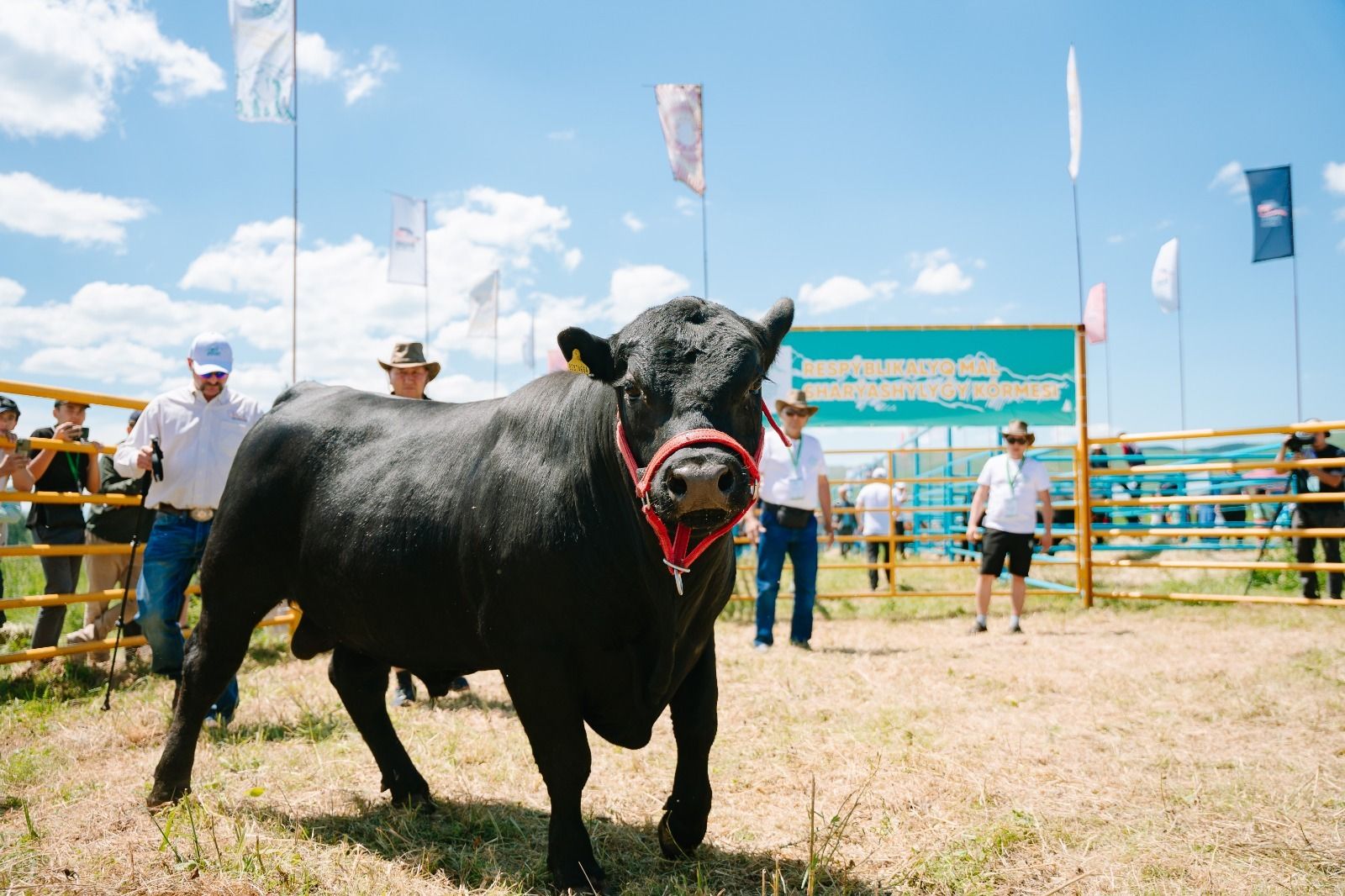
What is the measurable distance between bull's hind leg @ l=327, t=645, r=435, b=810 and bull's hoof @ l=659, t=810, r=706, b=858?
1126 mm

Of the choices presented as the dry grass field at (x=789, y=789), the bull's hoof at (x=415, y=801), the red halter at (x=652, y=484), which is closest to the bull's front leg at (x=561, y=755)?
→ the dry grass field at (x=789, y=789)

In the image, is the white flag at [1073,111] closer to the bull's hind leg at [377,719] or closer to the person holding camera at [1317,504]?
the person holding camera at [1317,504]

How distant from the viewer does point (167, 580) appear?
203 inches

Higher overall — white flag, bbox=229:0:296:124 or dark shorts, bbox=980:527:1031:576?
white flag, bbox=229:0:296:124

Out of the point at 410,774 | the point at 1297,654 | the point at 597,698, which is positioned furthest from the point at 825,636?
the point at 597,698

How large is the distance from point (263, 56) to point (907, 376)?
900 cm

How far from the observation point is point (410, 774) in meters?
3.78

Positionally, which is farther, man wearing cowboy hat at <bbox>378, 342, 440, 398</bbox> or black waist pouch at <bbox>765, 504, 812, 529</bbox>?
black waist pouch at <bbox>765, 504, 812, 529</bbox>

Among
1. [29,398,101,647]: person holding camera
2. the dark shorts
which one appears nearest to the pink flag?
the dark shorts

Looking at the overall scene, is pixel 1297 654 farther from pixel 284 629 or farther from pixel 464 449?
pixel 284 629

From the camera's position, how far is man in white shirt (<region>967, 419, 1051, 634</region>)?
873 centimetres

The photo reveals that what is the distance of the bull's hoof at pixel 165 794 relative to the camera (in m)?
3.67

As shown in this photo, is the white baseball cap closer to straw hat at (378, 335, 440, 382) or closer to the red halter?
straw hat at (378, 335, 440, 382)

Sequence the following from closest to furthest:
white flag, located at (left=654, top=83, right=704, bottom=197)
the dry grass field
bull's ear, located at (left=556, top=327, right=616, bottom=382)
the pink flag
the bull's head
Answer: the bull's head
bull's ear, located at (left=556, top=327, right=616, bottom=382)
the dry grass field
the pink flag
white flag, located at (left=654, top=83, right=704, bottom=197)
